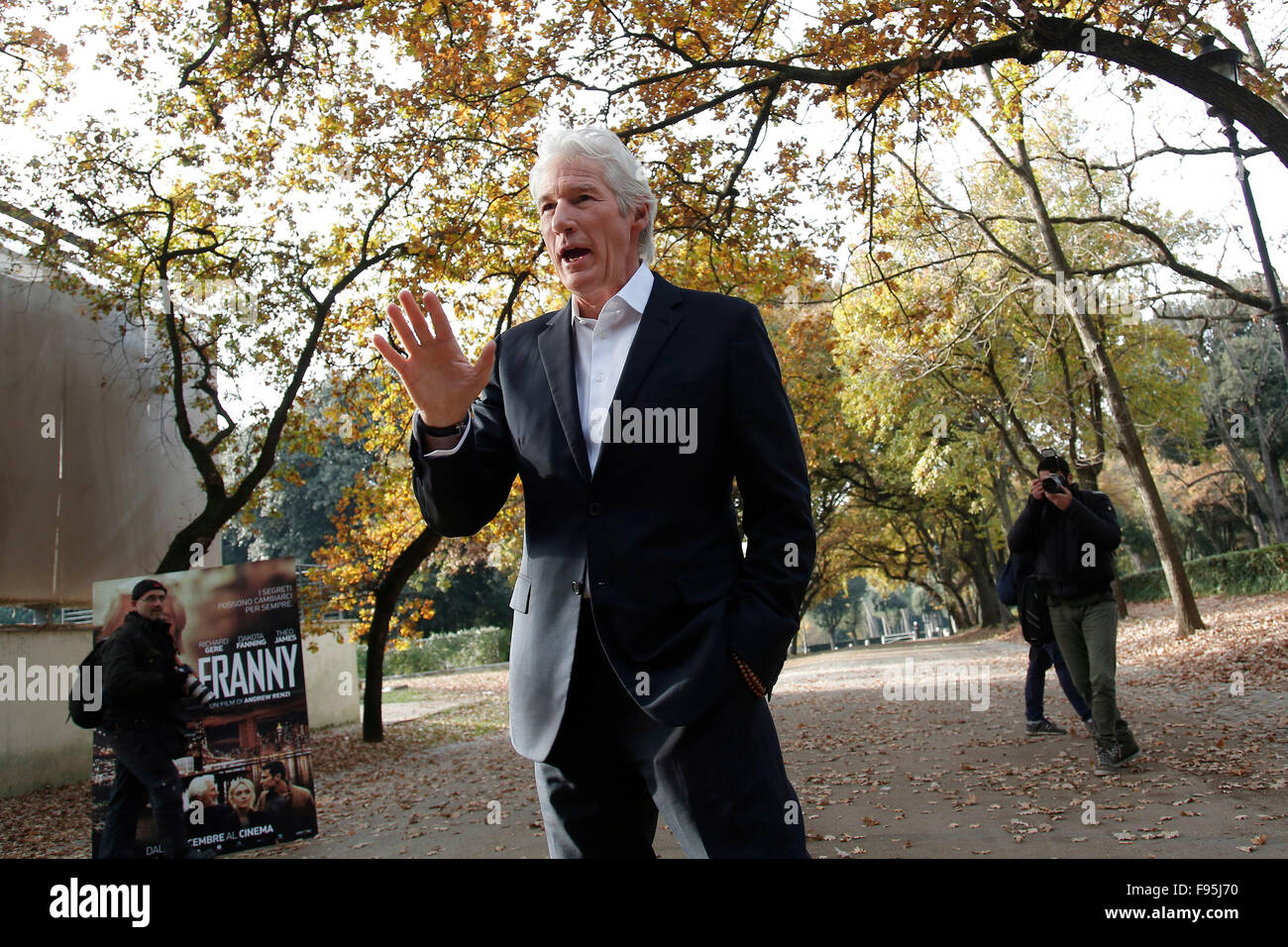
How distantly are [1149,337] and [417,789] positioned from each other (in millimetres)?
24375

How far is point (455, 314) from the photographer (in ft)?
55.2

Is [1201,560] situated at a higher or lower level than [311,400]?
lower

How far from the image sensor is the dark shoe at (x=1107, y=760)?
8.30 m

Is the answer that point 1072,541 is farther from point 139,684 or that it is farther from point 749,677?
point 139,684

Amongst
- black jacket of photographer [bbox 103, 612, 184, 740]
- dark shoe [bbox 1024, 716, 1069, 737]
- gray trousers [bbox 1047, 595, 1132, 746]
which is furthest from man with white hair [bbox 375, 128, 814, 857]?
dark shoe [bbox 1024, 716, 1069, 737]

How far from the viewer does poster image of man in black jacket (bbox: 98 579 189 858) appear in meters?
7.53

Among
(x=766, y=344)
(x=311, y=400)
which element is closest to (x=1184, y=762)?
(x=766, y=344)

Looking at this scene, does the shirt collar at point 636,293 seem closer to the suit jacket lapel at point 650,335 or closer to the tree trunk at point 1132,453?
the suit jacket lapel at point 650,335

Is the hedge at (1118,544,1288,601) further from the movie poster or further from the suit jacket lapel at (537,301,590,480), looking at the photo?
the suit jacket lapel at (537,301,590,480)

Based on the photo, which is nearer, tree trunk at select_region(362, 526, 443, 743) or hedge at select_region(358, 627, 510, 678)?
tree trunk at select_region(362, 526, 443, 743)

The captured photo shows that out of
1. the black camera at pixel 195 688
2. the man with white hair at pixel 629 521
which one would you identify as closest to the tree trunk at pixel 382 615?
the black camera at pixel 195 688

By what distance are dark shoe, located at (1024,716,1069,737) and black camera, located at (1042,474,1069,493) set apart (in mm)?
3858

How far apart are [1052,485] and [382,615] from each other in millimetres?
12566
